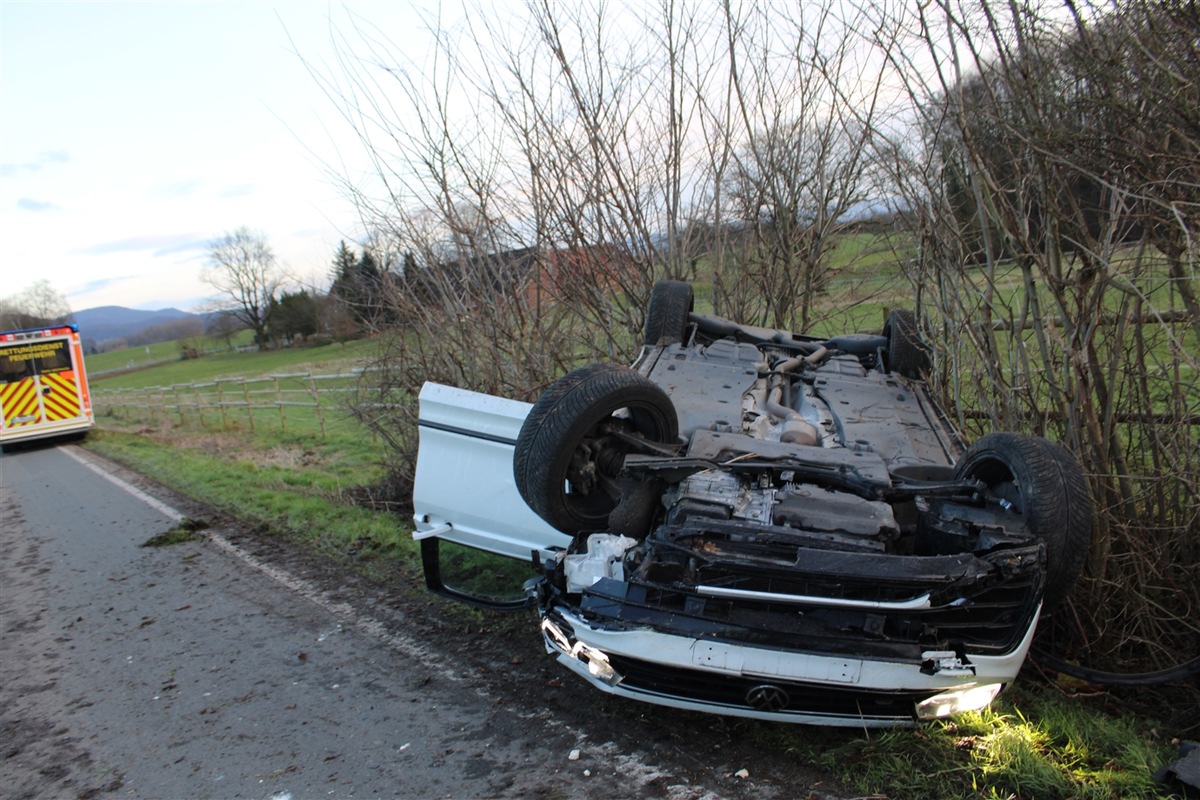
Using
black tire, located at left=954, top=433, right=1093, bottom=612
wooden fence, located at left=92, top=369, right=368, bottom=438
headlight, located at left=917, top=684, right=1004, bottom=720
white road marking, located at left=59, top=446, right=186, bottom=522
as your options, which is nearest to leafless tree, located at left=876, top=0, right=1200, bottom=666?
black tire, located at left=954, top=433, right=1093, bottom=612

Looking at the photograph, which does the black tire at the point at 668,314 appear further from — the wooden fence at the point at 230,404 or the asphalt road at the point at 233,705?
the wooden fence at the point at 230,404

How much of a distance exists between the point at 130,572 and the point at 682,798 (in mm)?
5220

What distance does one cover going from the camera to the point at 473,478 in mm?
4770

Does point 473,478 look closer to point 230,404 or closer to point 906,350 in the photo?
point 906,350

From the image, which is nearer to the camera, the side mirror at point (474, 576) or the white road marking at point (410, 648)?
the white road marking at point (410, 648)

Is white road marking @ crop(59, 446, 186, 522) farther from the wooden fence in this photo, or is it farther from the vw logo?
the vw logo

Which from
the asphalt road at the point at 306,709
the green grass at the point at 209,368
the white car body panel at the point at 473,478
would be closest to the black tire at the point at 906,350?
the white car body panel at the point at 473,478

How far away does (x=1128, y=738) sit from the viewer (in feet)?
11.2

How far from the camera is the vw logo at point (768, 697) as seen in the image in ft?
10.2

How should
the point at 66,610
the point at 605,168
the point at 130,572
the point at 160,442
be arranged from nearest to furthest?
1. the point at 66,610
2. the point at 130,572
3. the point at 605,168
4. the point at 160,442

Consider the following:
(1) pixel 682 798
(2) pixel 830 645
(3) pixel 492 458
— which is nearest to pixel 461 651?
(3) pixel 492 458

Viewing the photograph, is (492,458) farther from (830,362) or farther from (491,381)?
(491,381)

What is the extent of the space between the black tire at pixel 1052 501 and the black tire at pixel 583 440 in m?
1.60

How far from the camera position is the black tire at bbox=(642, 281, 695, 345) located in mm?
6039
